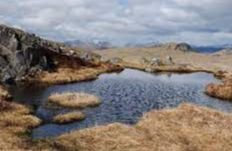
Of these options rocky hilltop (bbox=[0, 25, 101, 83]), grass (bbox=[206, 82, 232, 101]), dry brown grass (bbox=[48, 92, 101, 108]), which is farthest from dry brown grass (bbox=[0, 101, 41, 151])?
grass (bbox=[206, 82, 232, 101])

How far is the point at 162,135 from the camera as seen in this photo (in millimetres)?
46281

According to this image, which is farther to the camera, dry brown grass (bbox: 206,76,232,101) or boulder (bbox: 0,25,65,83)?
boulder (bbox: 0,25,65,83)

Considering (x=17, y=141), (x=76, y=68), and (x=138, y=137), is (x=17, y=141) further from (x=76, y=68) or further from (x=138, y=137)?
(x=76, y=68)

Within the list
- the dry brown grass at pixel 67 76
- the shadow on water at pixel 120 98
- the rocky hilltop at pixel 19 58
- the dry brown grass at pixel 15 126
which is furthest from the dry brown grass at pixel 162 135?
the rocky hilltop at pixel 19 58

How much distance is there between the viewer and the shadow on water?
186 ft

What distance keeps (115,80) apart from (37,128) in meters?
57.5

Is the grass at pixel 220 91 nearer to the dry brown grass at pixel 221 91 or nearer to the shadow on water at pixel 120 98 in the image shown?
the dry brown grass at pixel 221 91

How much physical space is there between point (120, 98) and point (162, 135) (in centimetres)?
3189

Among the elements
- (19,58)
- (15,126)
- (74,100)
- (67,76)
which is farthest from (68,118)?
(19,58)

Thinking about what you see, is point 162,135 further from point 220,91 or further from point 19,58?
point 19,58

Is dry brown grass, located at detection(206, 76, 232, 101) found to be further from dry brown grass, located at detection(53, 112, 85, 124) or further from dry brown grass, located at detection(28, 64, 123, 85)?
dry brown grass, located at detection(53, 112, 85, 124)

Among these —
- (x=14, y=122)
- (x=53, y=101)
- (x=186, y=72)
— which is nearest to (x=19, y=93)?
(x=53, y=101)

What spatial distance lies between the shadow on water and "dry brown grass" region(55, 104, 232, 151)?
17.6 feet

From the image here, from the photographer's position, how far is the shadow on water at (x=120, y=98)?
56656mm
